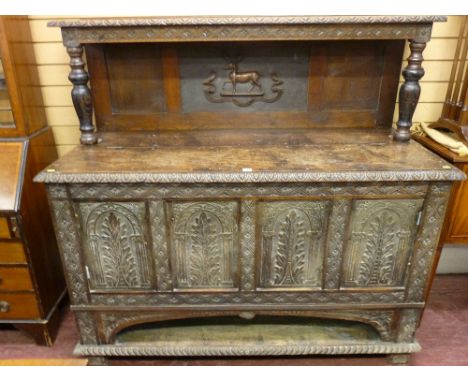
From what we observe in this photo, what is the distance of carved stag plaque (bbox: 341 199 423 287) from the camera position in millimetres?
1525

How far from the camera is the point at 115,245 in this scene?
1.59 m

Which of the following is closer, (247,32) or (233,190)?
(233,190)

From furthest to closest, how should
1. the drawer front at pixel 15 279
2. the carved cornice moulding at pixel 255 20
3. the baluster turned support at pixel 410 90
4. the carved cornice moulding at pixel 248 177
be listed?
the drawer front at pixel 15 279 < the baluster turned support at pixel 410 90 < the carved cornice moulding at pixel 255 20 < the carved cornice moulding at pixel 248 177

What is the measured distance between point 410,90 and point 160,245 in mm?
1320

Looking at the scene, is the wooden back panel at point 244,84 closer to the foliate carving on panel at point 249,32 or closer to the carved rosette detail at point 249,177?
the foliate carving on panel at point 249,32

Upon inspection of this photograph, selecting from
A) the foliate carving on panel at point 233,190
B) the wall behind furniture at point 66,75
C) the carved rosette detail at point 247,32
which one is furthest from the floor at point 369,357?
the carved rosette detail at point 247,32

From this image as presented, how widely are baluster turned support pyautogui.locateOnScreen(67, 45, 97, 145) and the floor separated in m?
1.08

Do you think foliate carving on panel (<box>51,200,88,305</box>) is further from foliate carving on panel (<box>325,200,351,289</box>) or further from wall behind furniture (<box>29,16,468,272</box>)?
foliate carving on panel (<box>325,200,351,289</box>)

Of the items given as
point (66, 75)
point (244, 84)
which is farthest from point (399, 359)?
point (66, 75)

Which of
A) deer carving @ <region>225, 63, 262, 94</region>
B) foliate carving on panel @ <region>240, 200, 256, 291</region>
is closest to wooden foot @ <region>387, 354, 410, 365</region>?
foliate carving on panel @ <region>240, 200, 256, 291</region>

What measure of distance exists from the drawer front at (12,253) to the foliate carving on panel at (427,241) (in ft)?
5.77

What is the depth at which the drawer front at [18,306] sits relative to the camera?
6.05 feet

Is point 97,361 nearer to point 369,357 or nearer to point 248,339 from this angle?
point 248,339

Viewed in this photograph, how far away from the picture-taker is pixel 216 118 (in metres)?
1.99
